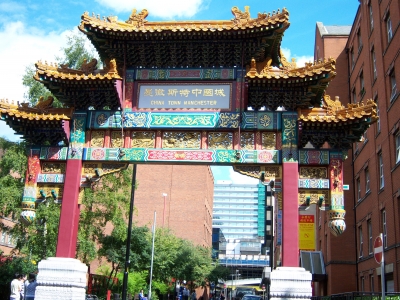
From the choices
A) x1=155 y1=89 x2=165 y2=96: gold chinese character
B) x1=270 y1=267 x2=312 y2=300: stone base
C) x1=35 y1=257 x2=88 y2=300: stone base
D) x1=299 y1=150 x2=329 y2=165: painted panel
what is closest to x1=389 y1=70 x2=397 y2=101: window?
x1=299 y1=150 x2=329 y2=165: painted panel

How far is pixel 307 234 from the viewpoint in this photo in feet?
101

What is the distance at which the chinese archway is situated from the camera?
44.6 feet

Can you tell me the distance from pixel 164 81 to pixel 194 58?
114cm

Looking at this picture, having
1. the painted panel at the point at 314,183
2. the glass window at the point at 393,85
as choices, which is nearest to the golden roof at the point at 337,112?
the painted panel at the point at 314,183

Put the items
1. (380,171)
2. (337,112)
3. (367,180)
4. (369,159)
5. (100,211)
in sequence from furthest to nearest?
(367,180), (100,211), (369,159), (380,171), (337,112)

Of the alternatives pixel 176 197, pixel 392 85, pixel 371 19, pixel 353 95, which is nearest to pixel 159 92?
pixel 392 85

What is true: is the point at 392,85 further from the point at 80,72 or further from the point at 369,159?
the point at 80,72

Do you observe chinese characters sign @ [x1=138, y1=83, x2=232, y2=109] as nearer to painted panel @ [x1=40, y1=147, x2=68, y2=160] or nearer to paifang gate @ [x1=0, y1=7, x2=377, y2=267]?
paifang gate @ [x1=0, y1=7, x2=377, y2=267]

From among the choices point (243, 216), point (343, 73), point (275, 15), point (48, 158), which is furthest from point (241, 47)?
point (243, 216)

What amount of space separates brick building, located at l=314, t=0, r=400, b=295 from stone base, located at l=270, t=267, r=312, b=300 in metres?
8.99

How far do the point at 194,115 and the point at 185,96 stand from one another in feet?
2.44

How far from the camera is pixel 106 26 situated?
1429 centimetres

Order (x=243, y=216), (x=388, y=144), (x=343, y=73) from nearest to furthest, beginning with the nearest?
(x=388, y=144), (x=343, y=73), (x=243, y=216)

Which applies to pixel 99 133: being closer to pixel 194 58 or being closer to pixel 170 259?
pixel 194 58
